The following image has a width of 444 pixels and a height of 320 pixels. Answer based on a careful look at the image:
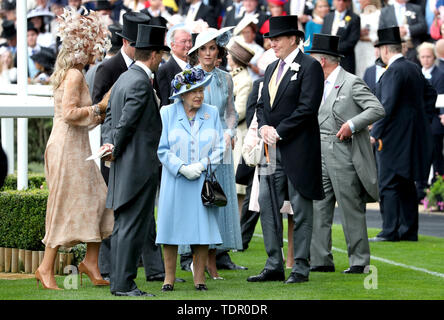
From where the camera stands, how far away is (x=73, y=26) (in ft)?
29.4

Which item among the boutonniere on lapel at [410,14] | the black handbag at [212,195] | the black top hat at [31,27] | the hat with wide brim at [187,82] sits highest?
the boutonniere on lapel at [410,14]

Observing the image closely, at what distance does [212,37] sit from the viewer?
986 cm

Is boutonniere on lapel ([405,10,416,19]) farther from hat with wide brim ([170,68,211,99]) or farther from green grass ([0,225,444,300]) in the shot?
hat with wide brim ([170,68,211,99])

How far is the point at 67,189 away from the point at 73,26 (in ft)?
4.65

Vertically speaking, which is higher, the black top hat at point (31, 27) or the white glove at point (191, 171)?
the black top hat at point (31, 27)

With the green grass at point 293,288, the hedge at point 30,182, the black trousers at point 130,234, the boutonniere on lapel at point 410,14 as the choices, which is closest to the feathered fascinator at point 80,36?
the black trousers at point 130,234

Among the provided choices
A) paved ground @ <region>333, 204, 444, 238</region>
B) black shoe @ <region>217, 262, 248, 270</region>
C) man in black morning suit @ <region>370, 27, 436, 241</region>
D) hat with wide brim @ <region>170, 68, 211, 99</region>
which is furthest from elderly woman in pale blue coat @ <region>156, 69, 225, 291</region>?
paved ground @ <region>333, 204, 444, 238</region>

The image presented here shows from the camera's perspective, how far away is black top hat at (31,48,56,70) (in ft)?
60.4

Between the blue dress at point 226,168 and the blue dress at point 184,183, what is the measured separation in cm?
85

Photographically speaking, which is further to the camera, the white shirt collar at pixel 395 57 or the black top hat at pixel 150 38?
the white shirt collar at pixel 395 57

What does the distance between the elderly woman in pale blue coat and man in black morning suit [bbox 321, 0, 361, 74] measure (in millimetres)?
8438

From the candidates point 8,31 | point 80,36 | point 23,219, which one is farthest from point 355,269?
point 8,31

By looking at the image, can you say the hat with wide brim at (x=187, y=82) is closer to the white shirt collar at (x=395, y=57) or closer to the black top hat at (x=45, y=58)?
the white shirt collar at (x=395, y=57)

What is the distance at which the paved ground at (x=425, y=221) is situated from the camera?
14148 mm
